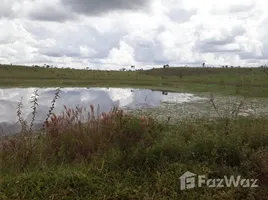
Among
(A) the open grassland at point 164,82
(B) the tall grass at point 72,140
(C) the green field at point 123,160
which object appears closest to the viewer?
(C) the green field at point 123,160

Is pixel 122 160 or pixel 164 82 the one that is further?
pixel 164 82

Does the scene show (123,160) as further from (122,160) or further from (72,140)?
(72,140)

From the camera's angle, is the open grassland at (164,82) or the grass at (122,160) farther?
the open grassland at (164,82)

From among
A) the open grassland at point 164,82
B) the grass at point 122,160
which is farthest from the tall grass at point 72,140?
the open grassland at point 164,82

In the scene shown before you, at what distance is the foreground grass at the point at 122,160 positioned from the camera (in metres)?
5.19

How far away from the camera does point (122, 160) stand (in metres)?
6.02

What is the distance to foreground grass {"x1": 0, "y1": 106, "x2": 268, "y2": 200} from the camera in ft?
17.0

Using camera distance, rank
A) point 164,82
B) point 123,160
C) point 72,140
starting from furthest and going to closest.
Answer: point 164,82 → point 72,140 → point 123,160

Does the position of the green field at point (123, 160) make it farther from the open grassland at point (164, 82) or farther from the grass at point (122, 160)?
the open grassland at point (164, 82)

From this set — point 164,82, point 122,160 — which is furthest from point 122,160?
point 164,82

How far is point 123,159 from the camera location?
604cm

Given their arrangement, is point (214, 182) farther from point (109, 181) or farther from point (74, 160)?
point (74, 160)

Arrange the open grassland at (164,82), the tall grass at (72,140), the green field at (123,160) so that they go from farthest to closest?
the open grassland at (164,82)
the tall grass at (72,140)
the green field at (123,160)

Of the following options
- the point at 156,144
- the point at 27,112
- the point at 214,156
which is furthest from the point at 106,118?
the point at 27,112
